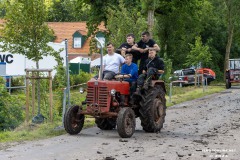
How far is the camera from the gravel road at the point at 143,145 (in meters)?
11.5

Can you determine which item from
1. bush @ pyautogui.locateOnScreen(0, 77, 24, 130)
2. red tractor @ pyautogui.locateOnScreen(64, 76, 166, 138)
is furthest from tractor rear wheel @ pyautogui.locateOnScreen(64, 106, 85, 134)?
bush @ pyautogui.locateOnScreen(0, 77, 24, 130)

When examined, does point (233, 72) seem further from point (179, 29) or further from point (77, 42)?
point (77, 42)

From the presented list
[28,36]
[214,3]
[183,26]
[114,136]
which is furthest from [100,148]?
[214,3]

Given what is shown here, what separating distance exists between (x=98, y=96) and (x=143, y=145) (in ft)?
7.05

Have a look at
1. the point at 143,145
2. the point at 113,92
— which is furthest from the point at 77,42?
the point at 143,145

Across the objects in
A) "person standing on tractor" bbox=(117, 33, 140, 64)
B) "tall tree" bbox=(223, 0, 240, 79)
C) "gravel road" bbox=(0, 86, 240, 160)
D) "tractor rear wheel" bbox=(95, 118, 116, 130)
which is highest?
"tall tree" bbox=(223, 0, 240, 79)

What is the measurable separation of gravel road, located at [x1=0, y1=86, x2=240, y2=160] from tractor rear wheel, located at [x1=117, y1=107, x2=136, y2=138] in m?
0.17

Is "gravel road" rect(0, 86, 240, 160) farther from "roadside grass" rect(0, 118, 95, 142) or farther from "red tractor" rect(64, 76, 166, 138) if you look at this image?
"roadside grass" rect(0, 118, 95, 142)

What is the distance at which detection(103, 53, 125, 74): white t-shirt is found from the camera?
15.4 m

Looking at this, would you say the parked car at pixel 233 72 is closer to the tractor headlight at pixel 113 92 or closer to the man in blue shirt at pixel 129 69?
the man in blue shirt at pixel 129 69

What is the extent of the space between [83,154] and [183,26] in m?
44.2

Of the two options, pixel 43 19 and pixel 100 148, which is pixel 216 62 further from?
pixel 100 148

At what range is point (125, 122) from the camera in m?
13.9

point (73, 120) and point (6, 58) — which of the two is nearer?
point (73, 120)
